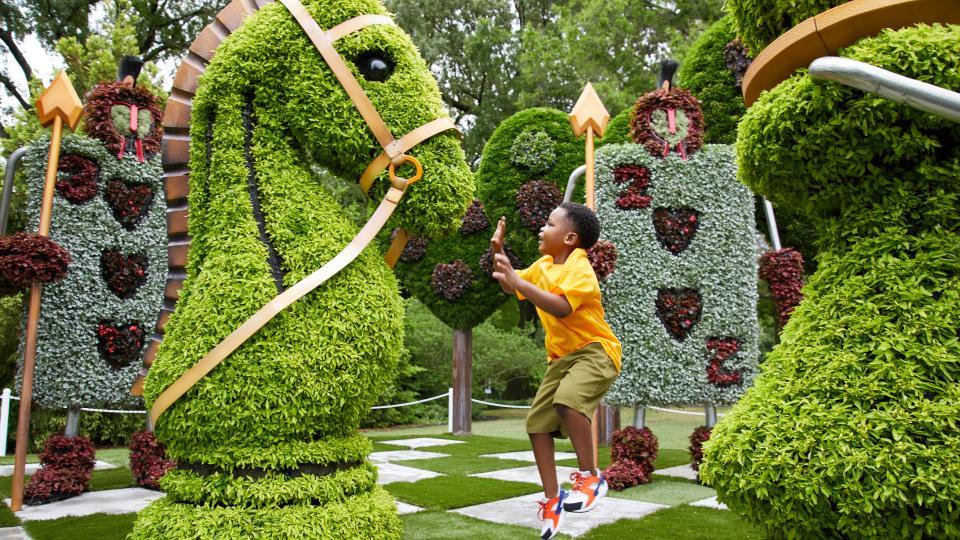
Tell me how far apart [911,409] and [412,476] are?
5.16 m

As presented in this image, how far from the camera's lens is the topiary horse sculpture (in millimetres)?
2457

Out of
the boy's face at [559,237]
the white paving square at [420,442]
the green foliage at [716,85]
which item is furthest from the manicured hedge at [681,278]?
the white paving square at [420,442]

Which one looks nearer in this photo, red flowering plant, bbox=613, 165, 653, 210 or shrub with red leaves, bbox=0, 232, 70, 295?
shrub with red leaves, bbox=0, 232, 70, 295

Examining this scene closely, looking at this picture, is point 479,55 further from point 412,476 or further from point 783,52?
point 783,52

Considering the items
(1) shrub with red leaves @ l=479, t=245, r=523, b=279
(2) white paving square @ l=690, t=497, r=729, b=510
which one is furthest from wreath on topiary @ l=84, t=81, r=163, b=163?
(2) white paving square @ l=690, t=497, r=729, b=510

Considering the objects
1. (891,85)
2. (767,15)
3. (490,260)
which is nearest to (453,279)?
(490,260)

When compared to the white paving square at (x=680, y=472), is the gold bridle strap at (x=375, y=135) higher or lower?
higher

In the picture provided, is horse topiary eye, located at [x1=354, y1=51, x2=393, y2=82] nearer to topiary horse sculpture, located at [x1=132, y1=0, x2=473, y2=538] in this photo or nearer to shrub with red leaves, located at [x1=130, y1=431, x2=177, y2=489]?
topiary horse sculpture, located at [x1=132, y1=0, x2=473, y2=538]

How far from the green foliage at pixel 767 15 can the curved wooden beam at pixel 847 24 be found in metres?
0.17

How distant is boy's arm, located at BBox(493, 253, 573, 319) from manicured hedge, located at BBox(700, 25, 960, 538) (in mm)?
991

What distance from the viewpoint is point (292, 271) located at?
8.70 feet

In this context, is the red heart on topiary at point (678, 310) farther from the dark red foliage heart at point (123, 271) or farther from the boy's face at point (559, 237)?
the dark red foliage heart at point (123, 271)

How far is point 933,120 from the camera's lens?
184 centimetres

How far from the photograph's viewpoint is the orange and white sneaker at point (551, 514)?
9.62 ft
